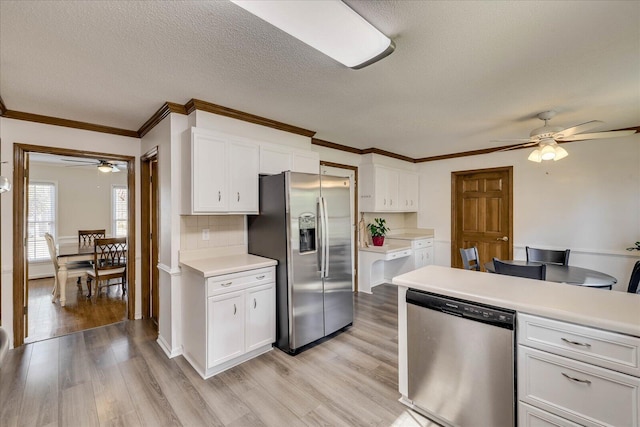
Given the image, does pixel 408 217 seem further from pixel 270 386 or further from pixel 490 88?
→ pixel 270 386

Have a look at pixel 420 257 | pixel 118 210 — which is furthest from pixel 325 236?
pixel 118 210

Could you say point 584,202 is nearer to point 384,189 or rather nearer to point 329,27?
point 384,189

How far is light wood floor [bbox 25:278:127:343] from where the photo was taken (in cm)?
334

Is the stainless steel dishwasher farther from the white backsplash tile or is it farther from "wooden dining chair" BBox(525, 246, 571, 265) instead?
"wooden dining chair" BBox(525, 246, 571, 265)

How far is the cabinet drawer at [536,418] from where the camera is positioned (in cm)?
A: 143

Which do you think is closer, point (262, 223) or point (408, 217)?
point (262, 223)

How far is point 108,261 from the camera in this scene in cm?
454

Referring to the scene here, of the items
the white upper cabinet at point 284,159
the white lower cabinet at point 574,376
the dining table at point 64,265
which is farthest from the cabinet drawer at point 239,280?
the dining table at point 64,265

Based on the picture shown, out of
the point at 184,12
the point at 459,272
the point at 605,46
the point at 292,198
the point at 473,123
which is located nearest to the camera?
the point at 184,12

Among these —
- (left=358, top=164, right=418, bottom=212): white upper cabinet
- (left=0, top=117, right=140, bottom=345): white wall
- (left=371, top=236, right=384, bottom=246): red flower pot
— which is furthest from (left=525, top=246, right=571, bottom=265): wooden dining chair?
(left=0, top=117, right=140, bottom=345): white wall

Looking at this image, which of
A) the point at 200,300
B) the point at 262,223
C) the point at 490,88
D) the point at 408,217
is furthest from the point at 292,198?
the point at 408,217

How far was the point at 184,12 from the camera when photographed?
1.50 m

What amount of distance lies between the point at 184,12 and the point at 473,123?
3.28 metres

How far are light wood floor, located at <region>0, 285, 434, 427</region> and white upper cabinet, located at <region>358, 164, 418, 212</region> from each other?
8.01 ft
